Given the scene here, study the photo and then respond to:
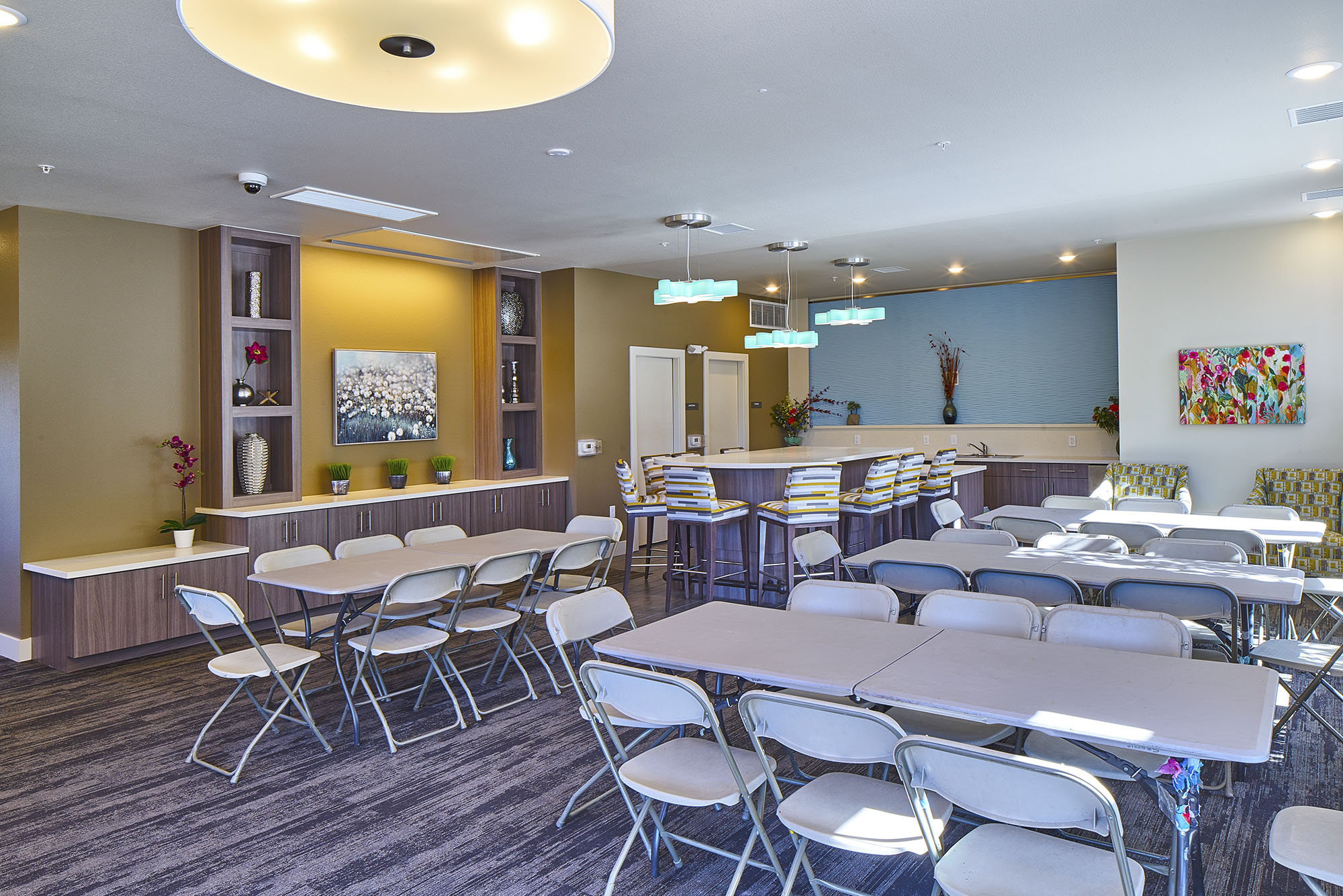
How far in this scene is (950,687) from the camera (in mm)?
2361

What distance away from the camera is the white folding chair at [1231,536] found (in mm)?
4777

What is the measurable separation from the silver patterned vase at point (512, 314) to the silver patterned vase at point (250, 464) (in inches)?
101

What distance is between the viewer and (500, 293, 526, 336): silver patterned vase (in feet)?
27.1

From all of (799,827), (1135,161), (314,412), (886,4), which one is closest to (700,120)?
(886,4)

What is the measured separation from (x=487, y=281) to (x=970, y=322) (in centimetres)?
600

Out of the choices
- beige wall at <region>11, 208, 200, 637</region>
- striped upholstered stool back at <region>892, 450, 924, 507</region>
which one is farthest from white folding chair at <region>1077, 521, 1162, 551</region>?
beige wall at <region>11, 208, 200, 637</region>

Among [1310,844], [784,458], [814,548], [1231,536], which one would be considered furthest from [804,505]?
[1310,844]

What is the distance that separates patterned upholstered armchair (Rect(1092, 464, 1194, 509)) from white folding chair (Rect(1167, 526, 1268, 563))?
255cm

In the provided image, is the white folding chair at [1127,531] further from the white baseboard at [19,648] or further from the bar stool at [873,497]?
the white baseboard at [19,648]

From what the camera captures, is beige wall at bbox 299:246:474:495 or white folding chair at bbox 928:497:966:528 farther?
beige wall at bbox 299:246:474:495

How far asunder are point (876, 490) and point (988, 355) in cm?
474

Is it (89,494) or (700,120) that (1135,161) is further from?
(89,494)

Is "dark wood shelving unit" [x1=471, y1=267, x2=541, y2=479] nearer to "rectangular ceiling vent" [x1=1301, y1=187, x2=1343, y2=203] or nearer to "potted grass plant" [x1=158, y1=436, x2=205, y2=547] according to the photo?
"potted grass plant" [x1=158, y1=436, x2=205, y2=547]

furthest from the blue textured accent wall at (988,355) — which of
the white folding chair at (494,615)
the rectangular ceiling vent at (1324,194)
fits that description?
the white folding chair at (494,615)
